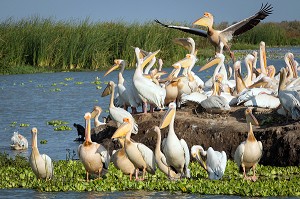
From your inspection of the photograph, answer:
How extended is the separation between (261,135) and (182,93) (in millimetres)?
2418

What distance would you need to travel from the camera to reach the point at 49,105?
72.5ft

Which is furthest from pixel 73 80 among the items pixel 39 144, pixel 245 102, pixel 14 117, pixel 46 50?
pixel 245 102

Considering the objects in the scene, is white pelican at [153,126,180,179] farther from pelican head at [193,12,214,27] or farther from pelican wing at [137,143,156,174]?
pelican head at [193,12,214,27]

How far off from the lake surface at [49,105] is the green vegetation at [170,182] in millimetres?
185

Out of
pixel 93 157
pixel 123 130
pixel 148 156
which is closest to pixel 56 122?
pixel 123 130

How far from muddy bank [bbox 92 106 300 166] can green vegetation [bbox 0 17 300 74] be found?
1722cm

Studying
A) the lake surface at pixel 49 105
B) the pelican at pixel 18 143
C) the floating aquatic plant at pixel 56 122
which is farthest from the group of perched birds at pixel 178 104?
the floating aquatic plant at pixel 56 122

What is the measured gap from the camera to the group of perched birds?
979 cm

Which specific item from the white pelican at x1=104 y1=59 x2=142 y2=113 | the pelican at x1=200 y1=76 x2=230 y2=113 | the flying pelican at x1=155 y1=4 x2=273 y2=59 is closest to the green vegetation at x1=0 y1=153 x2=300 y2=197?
the pelican at x1=200 y1=76 x2=230 y2=113

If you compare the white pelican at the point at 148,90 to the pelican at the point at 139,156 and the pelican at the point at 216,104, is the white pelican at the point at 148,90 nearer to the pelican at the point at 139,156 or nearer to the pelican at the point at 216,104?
the pelican at the point at 216,104

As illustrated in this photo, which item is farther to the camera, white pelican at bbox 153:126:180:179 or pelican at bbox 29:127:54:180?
white pelican at bbox 153:126:180:179

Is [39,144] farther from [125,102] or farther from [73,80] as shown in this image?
[73,80]

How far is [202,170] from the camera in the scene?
420 inches

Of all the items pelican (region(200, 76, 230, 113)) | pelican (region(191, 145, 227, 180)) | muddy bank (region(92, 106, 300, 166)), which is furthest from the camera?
pelican (region(200, 76, 230, 113))
